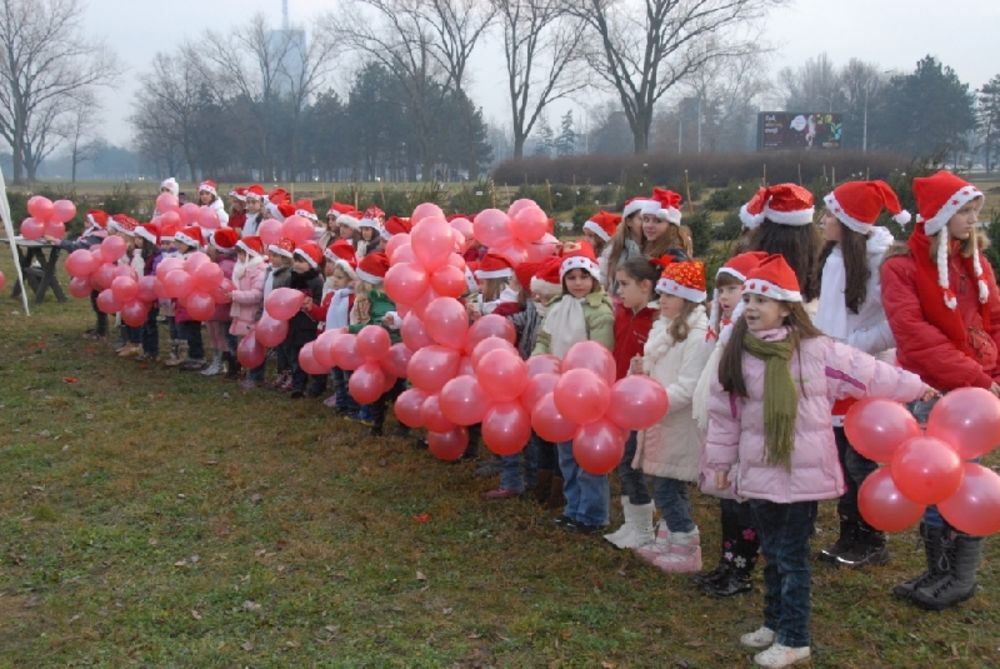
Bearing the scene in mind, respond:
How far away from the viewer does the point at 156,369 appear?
9898 millimetres

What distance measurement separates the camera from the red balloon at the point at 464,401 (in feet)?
17.6

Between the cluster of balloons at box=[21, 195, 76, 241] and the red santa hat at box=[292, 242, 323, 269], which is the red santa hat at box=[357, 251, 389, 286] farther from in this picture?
the cluster of balloons at box=[21, 195, 76, 241]

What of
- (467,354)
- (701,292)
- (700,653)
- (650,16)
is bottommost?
(700,653)

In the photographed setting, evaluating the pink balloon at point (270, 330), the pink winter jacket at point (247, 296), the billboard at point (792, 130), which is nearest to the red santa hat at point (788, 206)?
the pink balloon at point (270, 330)

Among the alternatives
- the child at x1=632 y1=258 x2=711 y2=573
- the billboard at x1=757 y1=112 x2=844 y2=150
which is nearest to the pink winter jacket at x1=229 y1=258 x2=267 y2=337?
the child at x1=632 y1=258 x2=711 y2=573

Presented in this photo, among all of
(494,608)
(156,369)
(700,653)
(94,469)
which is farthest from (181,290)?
(700,653)

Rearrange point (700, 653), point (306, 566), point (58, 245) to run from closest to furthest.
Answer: point (700, 653) < point (306, 566) < point (58, 245)

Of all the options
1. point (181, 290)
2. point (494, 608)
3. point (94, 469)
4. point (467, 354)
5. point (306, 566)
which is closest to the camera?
point (494, 608)

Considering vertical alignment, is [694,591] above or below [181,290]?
below

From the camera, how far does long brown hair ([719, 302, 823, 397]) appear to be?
376 cm

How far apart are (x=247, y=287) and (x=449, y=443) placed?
3451 mm

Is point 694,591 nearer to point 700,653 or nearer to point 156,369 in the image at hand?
point 700,653

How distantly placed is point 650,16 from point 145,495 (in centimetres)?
3858

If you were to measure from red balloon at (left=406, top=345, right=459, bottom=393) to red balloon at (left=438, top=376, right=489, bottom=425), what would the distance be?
13.2 inches
